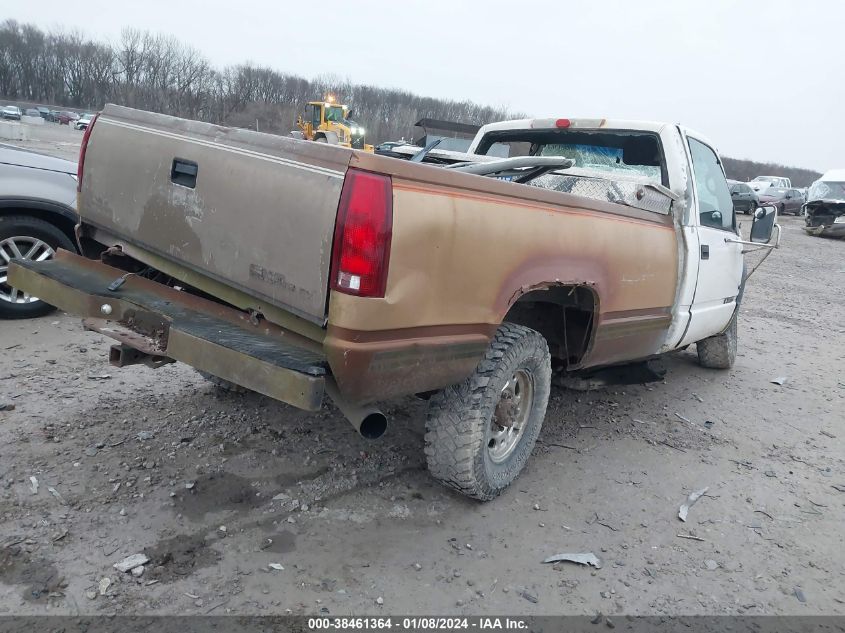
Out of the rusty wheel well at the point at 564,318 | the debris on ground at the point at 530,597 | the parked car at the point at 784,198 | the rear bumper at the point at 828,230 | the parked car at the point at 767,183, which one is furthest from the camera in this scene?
the parked car at the point at 767,183

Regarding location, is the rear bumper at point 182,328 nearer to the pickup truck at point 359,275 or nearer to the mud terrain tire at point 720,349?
the pickup truck at point 359,275

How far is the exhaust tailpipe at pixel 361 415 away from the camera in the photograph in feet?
8.05

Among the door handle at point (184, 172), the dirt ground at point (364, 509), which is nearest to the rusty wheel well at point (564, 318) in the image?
the dirt ground at point (364, 509)

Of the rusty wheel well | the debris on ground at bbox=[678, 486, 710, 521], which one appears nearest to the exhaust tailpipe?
the rusty wheel well

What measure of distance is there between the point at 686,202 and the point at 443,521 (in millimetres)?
2753

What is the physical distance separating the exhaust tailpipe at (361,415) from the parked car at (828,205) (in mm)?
23792

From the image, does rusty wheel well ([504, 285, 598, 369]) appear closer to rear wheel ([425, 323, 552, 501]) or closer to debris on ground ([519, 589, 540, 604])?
rear wheel ([425, 323, 552, 501])

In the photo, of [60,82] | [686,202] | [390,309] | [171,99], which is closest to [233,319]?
[390,309]

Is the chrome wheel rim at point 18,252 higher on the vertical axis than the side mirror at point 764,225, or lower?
lower

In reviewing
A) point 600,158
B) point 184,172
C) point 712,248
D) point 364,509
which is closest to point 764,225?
point 712,248

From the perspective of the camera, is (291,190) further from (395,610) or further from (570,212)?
(395,610)

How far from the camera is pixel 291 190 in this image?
2.42 m

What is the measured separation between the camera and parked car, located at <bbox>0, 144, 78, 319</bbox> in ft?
16.0

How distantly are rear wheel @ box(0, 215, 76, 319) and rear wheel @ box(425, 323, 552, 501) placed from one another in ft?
12.7
